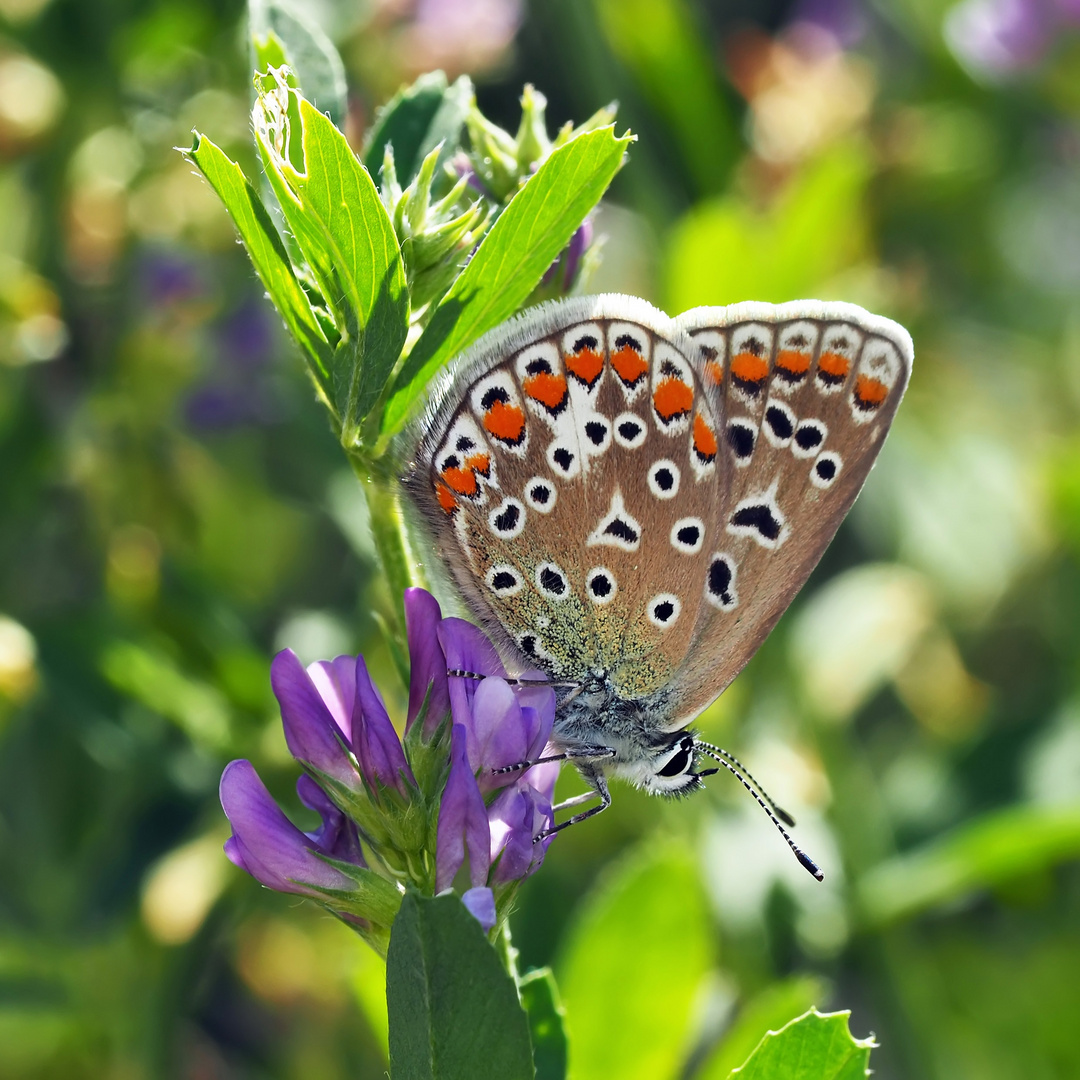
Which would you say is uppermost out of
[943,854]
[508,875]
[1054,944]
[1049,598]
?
[508,875]

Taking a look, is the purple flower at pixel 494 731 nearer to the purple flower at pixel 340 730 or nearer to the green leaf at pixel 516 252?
the purple flower at pixel 340 730

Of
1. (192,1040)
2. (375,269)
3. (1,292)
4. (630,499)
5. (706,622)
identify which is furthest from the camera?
(192,1040)

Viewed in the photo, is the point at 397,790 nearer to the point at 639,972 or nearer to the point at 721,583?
the point at 721,583

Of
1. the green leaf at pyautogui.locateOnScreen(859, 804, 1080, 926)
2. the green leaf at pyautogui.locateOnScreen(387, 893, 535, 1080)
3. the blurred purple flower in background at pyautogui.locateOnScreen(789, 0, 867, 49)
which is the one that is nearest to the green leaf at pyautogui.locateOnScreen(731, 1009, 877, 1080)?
the green leaf at pyautogui.locateOnScreen(387, 893, 535, 1080)

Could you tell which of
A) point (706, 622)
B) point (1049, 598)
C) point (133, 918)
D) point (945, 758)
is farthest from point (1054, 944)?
point (133, 918)

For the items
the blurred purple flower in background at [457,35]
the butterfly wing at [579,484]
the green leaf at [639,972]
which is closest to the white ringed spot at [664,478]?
the butterfly wing at [579,484]

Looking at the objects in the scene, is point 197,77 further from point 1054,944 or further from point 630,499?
point 1054,944
